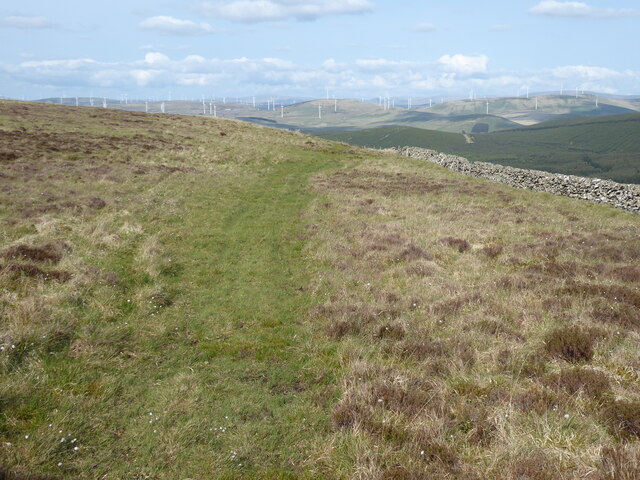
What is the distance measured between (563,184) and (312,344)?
37517mm

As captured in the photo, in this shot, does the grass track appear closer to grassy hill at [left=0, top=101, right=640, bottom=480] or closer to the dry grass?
grassy hill at [left=0, top=101, right=640, bottom=480]

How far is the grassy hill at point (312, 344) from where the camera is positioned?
6.50 m

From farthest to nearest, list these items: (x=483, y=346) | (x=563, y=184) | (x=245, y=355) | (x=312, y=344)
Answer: (x=563, y=184) → (x=312, y=344) → (x=245, y=355) → (x=483, y=346)

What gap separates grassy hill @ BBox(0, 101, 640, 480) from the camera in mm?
6496

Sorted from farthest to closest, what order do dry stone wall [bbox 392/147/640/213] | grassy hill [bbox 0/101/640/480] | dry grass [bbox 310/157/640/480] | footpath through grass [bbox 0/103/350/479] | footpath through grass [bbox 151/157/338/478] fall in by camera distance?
dry stone wall [bbox 392/147/640/213] < footpath through grass [bbox 151/157/338/478] < footpath through grass [bbox 0/103/350/479] < grassy hill [bbox 0/101/640/480] < dry grass [bbox 310/157/640/480]

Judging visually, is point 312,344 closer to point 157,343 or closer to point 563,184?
point 157,343

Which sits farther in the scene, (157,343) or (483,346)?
(157,343)

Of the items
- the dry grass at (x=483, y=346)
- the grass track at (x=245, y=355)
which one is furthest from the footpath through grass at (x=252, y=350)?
the dry grass at (x=483, y=346)

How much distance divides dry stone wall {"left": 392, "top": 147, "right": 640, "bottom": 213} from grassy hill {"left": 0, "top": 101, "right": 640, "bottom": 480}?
972 cm

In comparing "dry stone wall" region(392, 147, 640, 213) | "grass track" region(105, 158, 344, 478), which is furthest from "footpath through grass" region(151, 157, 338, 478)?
"dry stone wall" region(392, 147, 640, 213)

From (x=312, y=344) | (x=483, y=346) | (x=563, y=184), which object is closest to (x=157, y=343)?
(x=312, y=344)

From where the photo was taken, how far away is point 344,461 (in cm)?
641

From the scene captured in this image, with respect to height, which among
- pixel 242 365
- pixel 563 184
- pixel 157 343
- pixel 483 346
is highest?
pixel 563 184

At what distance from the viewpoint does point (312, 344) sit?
1061cm
